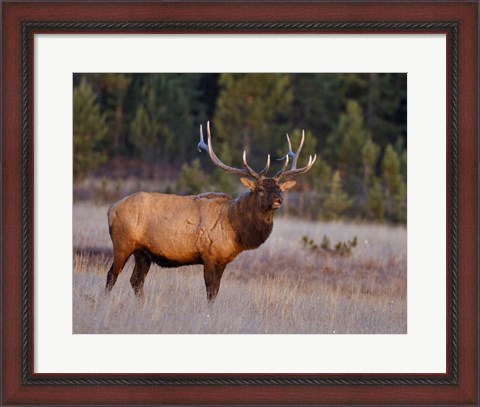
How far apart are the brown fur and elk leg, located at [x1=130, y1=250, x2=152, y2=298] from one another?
12 cm

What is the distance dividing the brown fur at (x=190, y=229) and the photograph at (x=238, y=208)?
14mm

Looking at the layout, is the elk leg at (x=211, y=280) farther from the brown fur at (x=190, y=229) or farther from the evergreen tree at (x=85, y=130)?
the evergreen tree at (x=85, y=130)

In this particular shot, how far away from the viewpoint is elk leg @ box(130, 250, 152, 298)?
11.5m

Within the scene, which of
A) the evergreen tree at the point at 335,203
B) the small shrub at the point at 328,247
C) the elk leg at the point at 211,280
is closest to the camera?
the elk leg at the point at 211,280

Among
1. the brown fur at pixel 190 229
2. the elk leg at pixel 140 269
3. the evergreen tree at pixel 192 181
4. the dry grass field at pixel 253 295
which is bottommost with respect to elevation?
the dry grass field at pixel 253 295

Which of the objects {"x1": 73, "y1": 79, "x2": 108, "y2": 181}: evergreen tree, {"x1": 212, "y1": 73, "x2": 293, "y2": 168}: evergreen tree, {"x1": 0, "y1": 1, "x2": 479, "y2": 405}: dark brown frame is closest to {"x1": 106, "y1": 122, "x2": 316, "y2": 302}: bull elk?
{"x1": 0, "y1": 1, "x2": 479, "y2": 405}: dark brown frame

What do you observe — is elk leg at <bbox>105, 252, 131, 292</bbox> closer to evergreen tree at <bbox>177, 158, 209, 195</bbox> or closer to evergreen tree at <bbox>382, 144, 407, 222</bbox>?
Answer: evergreen tree at <bbox>177, 158, 209, 195</bbox>

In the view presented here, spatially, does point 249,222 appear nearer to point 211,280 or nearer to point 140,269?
point 211,280

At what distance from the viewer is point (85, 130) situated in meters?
23.0
